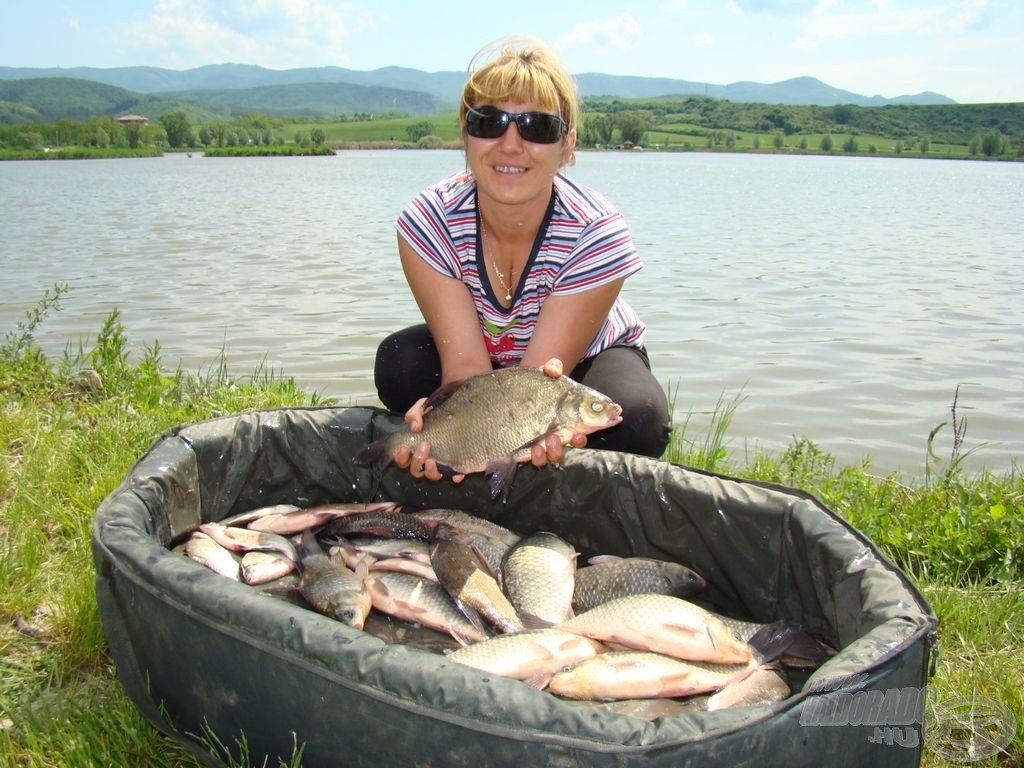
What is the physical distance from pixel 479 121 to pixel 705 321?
567 centimetres

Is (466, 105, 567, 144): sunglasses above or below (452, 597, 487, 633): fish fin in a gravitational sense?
above

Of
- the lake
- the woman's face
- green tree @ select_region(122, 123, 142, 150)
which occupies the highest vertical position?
green tree @ select_region(122, 123, 142, 150)

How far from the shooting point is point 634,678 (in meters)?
2.15

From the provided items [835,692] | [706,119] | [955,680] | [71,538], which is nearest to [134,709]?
[71,538]

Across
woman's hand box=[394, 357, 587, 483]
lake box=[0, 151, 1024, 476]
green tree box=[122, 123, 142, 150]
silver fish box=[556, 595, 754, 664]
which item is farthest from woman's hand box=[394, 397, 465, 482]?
green tree box=[122, 123, 142, 150]

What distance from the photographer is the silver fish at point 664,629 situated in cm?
232

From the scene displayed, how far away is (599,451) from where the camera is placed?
3.16 metres

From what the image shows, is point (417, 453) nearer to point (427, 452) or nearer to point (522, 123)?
point (427, 452)

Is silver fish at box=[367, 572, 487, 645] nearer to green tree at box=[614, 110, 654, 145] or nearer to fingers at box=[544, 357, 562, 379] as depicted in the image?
fingers at box=[544, 357, 562, 379]

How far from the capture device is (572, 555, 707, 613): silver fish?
2.79 m

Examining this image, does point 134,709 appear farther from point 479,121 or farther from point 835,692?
point 479,121

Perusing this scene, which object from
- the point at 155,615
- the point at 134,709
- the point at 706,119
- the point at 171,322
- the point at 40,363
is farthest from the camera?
the point at 706,119

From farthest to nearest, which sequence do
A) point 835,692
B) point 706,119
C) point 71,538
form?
point 706,119
point 71,538
point 835,692

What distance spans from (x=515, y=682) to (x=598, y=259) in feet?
6.34
